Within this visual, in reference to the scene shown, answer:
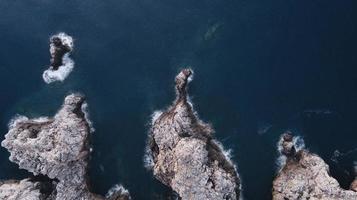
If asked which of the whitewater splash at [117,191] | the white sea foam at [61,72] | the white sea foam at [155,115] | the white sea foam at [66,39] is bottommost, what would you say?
the whitewater splash at [117,191]

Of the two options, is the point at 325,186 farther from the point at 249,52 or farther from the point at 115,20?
the point at 115,20

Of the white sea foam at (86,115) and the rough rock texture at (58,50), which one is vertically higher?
the rough rock texture at (58,50)

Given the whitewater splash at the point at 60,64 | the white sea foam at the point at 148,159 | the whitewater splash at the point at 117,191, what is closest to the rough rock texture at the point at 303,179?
the white sea foam at the point at 148,159

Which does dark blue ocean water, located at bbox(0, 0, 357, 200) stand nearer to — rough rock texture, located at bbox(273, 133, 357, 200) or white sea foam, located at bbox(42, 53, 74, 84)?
white sea foam, located at bbox(42, 53, 74, 84)

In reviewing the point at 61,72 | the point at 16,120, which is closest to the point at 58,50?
the point at 61,72

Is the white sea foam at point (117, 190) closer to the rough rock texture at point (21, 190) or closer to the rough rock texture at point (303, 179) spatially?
the rough rock texture at point (21, 190)

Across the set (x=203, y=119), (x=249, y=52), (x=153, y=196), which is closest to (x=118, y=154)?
(x=153, y=196)
